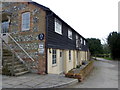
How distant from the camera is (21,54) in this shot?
1077 cm

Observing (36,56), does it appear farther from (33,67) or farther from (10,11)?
(10,11)

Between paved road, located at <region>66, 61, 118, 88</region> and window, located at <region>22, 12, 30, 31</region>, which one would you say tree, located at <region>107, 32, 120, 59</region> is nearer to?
paved road, located at <region>66, 61, 118, 88</region>

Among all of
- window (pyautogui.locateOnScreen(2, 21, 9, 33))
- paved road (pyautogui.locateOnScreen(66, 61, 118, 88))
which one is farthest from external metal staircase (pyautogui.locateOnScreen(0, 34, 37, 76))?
paved road (pyautogui.locateOnScreen(66, 61, 118, 88))

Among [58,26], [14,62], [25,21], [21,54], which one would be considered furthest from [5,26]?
[58,26]

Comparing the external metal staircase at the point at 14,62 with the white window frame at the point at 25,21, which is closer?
the external metal staircase at the point at 14,62

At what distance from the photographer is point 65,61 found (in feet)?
48.2

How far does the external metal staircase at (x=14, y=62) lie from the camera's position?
894cm

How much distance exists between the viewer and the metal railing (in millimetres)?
10119

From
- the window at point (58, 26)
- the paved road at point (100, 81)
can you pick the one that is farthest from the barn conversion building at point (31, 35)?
the paved road at point (100, 81)

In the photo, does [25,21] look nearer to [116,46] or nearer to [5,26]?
[5,26]

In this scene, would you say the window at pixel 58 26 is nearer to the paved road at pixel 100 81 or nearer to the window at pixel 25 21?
the window at pixel 25 21

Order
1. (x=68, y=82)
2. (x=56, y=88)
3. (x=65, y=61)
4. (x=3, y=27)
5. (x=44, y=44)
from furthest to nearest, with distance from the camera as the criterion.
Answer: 1. (x=65, y=61)
2. (x=3, y=27)
3. (x=44, y=44)
4. (x=68, y=82)
5. (x=56, y=88)

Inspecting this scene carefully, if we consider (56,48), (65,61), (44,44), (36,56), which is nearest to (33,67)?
(36,56)

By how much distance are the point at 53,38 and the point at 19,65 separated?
3.55 metres
